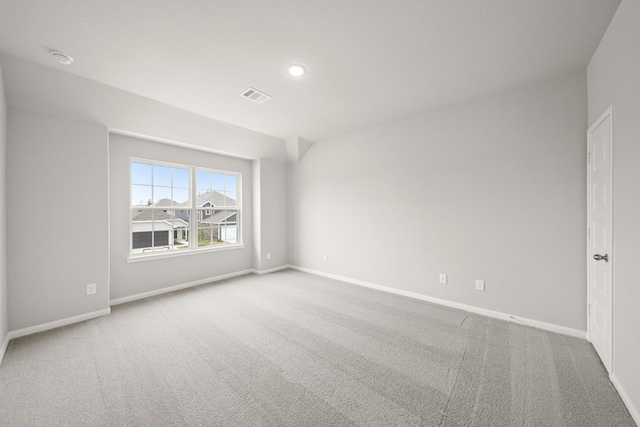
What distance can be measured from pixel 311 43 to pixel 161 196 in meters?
3.45

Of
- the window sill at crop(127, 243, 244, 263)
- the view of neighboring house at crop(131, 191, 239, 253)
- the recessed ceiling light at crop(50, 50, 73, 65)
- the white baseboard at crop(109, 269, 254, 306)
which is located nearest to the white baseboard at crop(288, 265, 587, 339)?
the white baseboard at crop(109, 269, 254, 306)

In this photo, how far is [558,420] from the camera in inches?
60.2

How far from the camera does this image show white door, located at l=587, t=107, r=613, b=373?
6.39 ft

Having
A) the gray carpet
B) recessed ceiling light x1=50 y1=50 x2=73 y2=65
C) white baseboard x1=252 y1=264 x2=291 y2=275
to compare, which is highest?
recessed ceiling light x1=50 y1=50 x2=73 y2=65

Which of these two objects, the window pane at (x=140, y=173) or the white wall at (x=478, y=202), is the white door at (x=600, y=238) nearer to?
the white wall at (x=478, y=202)

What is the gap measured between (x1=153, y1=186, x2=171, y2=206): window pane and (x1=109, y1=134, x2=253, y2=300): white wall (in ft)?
1.33

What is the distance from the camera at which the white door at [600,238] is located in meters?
1.95

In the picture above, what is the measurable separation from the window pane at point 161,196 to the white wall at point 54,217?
0.83 meters

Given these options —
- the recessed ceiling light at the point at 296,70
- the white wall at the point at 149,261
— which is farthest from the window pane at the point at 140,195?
the recessed ceiling light at the point at 296,70

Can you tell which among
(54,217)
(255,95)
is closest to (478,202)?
(255,95)

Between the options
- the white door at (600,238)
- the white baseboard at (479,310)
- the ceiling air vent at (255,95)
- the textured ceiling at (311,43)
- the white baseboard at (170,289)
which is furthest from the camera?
the white baseboard at (170,289)

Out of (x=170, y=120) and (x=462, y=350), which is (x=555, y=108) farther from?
(x=170, y=120)

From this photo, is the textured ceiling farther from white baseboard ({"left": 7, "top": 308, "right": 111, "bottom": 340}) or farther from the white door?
white baseboard ({"left": 7, "top": 308, "right": 111, "bottom": 340})

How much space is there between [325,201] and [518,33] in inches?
136
